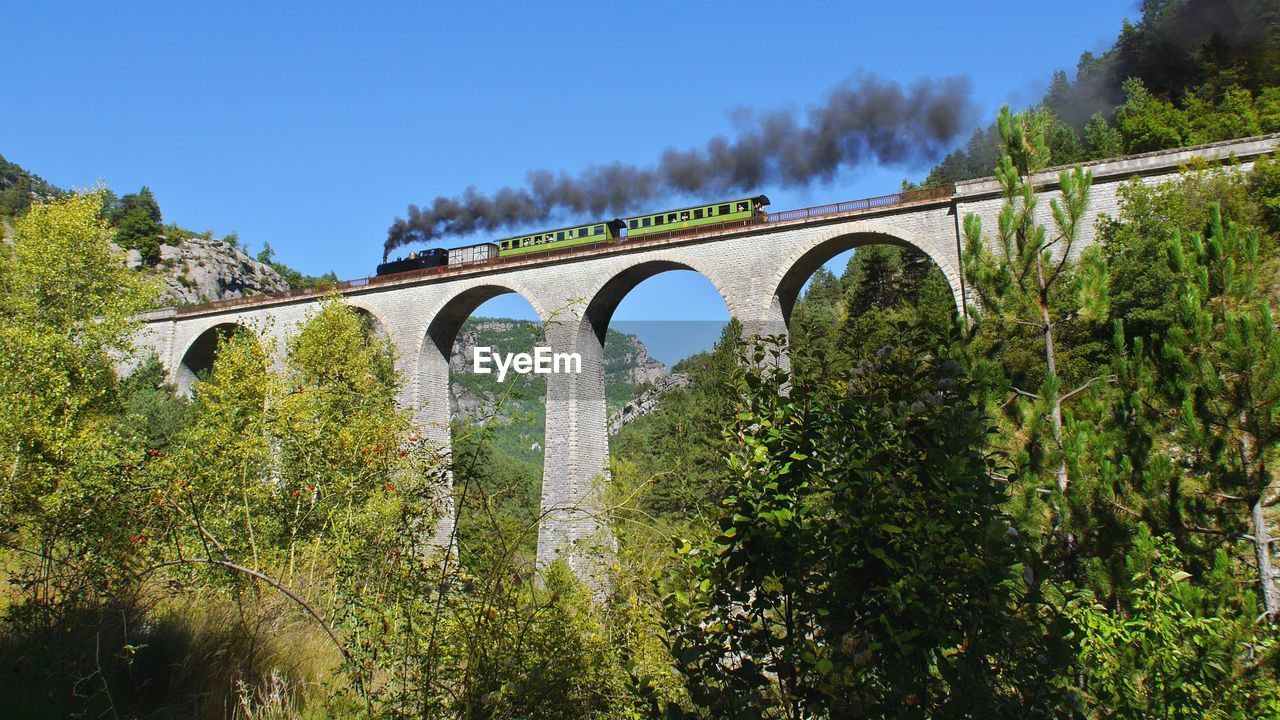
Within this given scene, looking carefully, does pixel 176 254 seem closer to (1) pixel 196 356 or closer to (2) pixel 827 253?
(1) pixel 196 356

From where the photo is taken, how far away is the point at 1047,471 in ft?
21.2

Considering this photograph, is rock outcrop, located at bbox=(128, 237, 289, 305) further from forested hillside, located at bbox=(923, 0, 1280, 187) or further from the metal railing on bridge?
forested hillside, located at bbox=(923, 0, 1280, 187)

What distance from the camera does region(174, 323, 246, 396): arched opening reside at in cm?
3086

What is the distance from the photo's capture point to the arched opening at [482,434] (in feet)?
11.0

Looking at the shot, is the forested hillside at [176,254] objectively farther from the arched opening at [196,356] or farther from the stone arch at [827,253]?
the stone arch at [827,253]

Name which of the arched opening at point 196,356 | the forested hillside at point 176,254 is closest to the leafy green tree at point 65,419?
the arched opening at point 196,356

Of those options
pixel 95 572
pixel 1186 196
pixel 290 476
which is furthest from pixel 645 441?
pixel 95 572

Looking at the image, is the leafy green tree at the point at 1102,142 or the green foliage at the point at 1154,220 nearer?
the green foliage at the point at 1154,220

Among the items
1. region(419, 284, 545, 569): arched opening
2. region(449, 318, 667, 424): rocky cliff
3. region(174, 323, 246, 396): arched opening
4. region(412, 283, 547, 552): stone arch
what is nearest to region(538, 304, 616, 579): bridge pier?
region(419, 284, 545, 569): arched opening

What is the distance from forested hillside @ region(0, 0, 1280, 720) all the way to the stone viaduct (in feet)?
28.6

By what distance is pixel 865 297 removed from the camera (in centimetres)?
4644

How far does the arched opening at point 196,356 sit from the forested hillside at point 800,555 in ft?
82.2

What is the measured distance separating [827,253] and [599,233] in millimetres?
7023

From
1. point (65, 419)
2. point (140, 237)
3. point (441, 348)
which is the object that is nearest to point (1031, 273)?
point (65, 419)
